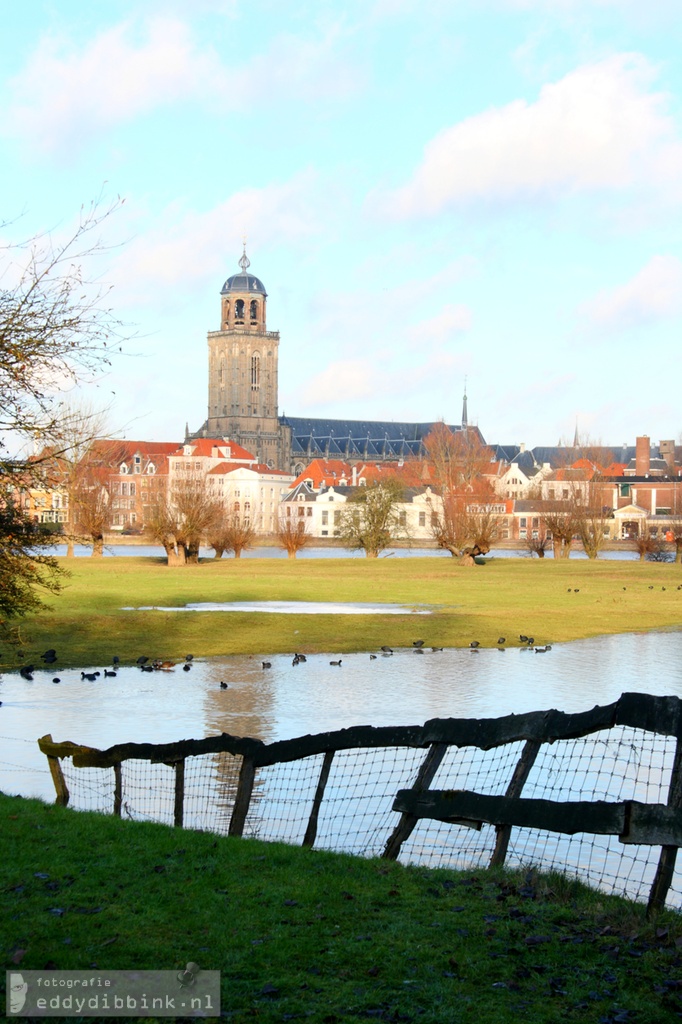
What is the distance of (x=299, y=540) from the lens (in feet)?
305

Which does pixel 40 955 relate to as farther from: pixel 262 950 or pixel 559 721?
pixel 559 721

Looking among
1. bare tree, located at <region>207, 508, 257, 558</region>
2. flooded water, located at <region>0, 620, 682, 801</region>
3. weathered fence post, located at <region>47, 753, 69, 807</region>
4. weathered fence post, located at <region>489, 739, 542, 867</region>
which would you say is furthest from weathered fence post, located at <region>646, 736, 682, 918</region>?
bare tree, located at <region>207, 508, 257, 558</region>

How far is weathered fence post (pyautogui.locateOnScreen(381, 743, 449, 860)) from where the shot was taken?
9.49 metres

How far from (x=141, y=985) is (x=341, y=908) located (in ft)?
6.51

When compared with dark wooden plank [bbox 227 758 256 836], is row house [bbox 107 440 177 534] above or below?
above

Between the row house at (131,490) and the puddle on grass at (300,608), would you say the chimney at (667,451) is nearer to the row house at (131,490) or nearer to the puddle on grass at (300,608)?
the row house at (131,490)

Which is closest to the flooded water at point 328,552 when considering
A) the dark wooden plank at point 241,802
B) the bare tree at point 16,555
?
the bare tree at point 16,555

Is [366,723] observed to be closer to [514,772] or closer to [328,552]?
[514,772]

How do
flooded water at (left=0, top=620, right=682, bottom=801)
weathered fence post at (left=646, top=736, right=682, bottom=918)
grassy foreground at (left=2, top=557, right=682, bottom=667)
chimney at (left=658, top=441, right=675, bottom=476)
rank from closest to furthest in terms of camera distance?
weathered fence post at (left=646, top=736, right=682, bottom=918) < flooded water at (left=0, top=620, right=682, bottom=801) < grassy foreground at (left=2, top=557, right=682, bottom=667) < chimney at (left=658, top=441, right=675, bottom=476)

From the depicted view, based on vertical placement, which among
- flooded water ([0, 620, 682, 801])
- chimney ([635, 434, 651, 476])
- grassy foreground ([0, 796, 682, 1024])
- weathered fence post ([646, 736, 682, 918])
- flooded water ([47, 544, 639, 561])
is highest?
chimney ([635, 434, 651, 476])

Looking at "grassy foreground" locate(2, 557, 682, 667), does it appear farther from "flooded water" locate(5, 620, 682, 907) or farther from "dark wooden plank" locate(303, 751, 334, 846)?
"dark wooden plank" locate(303, 751, 334, 846)

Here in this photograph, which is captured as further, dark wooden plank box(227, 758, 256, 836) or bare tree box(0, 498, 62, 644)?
bare tree box(0, 498, 62, 644)

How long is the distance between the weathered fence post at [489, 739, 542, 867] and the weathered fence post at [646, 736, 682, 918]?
1.18 metres

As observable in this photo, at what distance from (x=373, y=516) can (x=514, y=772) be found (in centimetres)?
8309
